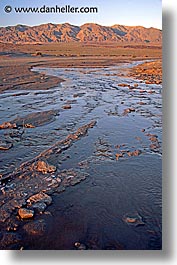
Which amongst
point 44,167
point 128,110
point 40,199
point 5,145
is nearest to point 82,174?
point 44,167

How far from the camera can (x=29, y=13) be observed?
2225 millimetres

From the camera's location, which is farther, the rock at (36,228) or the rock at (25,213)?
the rock at (25,213)

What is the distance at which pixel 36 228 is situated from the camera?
216cm

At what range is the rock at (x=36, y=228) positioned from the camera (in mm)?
2125

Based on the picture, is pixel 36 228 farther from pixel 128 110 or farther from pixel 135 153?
pixel 128 110

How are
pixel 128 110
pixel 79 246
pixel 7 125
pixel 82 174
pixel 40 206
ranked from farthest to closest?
1. pixel 128 110
2. pixel 7 125
3. pixel 82 174
4. pixel 40 206
5. pixel 79 246

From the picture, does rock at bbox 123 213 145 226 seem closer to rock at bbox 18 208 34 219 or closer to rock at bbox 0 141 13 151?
rock at bbox 18 208 34 219

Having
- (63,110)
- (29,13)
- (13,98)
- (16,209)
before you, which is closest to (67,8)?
(29,13)

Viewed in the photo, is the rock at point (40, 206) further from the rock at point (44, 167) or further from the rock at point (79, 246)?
the rock at point (44, 167)

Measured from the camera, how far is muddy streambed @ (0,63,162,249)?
83.0 inches

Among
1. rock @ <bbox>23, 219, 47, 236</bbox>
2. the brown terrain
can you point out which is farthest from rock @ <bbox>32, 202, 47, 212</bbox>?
rock @ <bbox>23, 219, 47, 236</bbox>

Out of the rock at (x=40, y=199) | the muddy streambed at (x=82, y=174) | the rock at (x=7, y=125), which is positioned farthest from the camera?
the rock at (x=7, y=125)

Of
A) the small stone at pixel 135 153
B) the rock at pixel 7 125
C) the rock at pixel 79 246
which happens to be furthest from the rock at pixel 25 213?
the rock at pixel 7 125

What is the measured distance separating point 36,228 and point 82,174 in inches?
32.2
